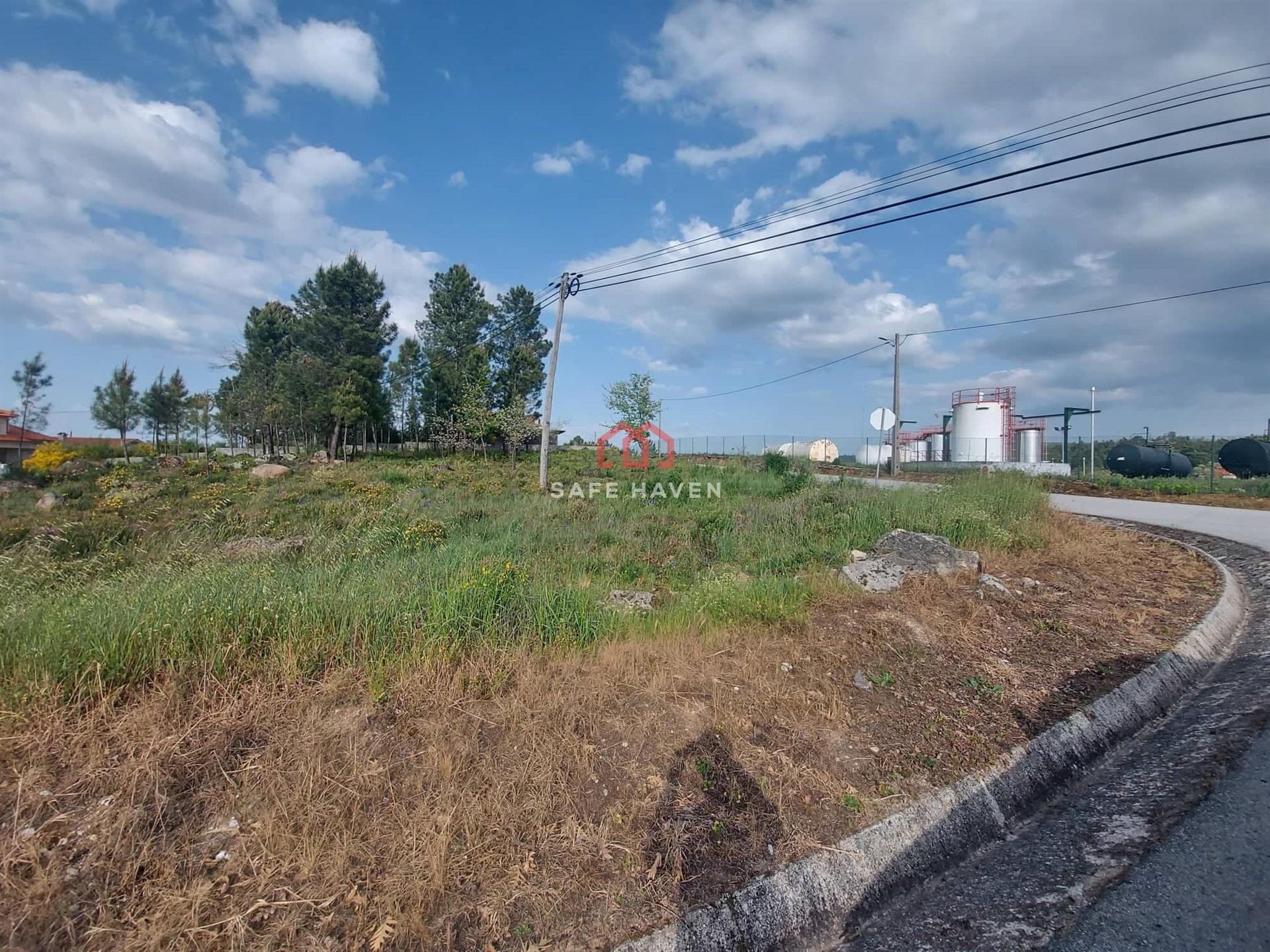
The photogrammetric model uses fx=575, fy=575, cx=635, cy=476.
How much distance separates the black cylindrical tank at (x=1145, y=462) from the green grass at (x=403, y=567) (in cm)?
1732

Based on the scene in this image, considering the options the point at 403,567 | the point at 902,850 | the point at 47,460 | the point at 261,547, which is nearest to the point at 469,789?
the point at 902,850

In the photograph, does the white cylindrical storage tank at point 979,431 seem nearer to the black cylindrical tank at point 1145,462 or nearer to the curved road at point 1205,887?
the black cylindrical tank at point 1145,462

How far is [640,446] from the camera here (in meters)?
25.5

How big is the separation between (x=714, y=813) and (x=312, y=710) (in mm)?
1892

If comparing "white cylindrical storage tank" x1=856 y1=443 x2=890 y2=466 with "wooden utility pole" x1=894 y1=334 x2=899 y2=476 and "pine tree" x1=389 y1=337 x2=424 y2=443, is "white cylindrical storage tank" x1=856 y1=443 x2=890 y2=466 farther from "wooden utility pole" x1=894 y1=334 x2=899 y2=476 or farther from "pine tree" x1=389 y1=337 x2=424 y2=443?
"pine tree" x1=389 y1=337 x2=424 y2=443

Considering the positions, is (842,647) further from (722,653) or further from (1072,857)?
(1072,857)

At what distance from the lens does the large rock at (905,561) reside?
18.2 feet

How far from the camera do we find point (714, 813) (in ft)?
7.93

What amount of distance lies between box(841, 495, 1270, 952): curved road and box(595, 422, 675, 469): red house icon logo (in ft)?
59.5

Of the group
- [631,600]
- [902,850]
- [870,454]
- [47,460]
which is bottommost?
[902,850]

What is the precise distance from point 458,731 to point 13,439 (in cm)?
5805

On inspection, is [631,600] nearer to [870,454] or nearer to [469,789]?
[469,789]

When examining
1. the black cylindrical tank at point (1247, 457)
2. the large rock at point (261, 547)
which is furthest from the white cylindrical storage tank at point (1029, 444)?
the large rock at point (261, 547)

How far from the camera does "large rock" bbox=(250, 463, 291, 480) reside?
67.7 feet
